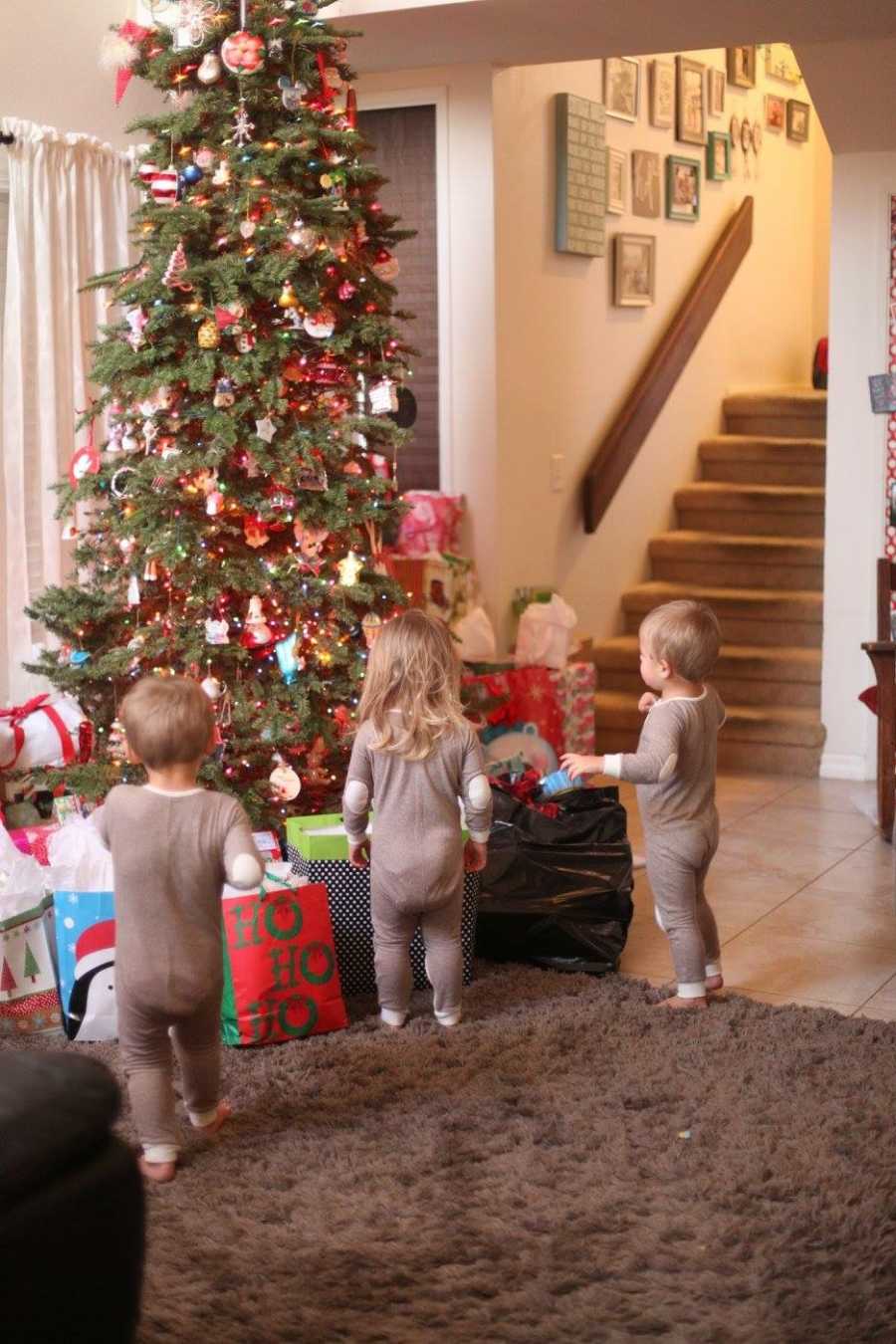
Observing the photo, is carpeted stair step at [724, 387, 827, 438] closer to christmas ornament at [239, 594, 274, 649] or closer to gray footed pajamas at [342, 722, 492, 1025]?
christmas ornament at [239, 594, 274, 649]

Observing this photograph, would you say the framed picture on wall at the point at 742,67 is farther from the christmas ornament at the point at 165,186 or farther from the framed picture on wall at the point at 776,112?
the christmas ornament at the point at 165,186

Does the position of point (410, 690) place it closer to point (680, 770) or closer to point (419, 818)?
point (419, 818)

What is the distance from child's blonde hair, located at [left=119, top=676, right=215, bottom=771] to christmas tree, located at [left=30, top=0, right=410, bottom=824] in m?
1.24

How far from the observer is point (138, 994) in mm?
2949

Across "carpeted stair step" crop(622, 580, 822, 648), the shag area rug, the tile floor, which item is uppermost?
"carpeted stair step" crop(622, 580, 822, 648)

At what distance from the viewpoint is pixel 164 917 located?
115 inches

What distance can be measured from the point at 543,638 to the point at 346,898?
2.44 metres

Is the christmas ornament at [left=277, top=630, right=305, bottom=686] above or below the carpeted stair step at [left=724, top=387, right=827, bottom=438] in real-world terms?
below

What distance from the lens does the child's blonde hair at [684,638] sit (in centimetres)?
361

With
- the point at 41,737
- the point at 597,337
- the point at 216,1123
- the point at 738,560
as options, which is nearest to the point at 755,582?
the point at 738,560

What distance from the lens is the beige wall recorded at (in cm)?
627

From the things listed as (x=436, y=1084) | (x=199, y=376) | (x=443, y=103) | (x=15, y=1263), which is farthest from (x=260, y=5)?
(x=15, y=1263)

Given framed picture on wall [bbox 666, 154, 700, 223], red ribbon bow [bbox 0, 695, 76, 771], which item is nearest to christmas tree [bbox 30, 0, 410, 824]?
red ribbon bow [bbox 0, 695, 76, 771]

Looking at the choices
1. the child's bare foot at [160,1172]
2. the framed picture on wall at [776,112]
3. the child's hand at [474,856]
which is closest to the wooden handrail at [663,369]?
the framed picture on wall at [776,112]
